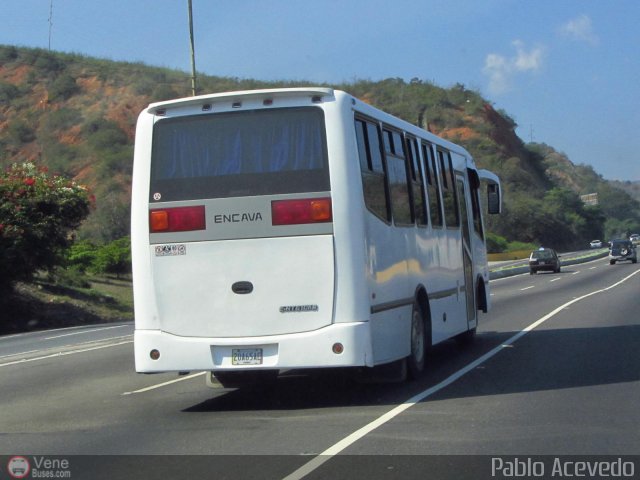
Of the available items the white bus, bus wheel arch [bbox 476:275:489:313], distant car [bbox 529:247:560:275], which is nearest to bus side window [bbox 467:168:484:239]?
bus wheel arch [bbox 476:275:489:313]

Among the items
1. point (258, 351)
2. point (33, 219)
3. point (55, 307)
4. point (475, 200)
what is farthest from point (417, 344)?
point (55, 307)

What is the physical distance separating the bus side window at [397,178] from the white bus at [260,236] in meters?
0.52

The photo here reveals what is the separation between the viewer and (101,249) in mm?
45344

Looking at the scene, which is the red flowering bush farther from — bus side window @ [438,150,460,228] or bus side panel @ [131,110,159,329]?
bus side panel @ [131,110,159,329]

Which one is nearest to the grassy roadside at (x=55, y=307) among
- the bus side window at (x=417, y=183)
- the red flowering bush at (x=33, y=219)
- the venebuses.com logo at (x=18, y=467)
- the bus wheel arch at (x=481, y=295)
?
the red flowering bush at (x=33, y=219)

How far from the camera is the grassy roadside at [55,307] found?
32.3m

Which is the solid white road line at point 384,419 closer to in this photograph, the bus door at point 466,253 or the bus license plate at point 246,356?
the bus door at point 466,253

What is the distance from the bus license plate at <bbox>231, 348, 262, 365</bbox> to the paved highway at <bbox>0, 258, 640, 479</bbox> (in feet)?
1.89

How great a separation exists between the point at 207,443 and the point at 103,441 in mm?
1098

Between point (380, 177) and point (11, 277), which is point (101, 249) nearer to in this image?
point (11, 277)

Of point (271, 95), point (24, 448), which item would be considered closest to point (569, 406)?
point (271, 95)

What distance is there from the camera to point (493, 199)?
17500 millimetres

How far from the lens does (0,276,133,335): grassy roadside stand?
106 ft

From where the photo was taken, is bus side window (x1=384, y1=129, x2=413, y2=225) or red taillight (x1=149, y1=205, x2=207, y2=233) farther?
bus side window (x1=384, y1=129, x2=413, y2=225)
